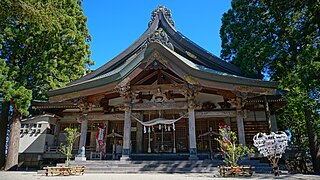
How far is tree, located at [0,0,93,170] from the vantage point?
11.2 meters

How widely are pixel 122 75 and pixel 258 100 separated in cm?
665

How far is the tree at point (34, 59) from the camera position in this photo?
443 inches

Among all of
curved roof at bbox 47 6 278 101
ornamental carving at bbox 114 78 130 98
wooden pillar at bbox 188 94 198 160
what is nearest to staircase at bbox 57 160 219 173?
wooden pillar at bbox 188 94 198 160

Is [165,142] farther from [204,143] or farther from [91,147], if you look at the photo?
[91,147]

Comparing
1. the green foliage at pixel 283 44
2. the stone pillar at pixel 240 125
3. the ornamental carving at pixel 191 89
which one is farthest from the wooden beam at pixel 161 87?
the green foliage at pixel 283 44

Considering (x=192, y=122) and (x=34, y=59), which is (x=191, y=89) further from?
(x=34, y=59)

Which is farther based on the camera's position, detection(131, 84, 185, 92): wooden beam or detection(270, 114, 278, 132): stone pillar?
detection(270, 114, 278, 132): stone pillar

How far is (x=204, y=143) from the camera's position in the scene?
12.3m

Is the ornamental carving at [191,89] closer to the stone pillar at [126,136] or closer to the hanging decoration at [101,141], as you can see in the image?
the stone pillar at [126,136]

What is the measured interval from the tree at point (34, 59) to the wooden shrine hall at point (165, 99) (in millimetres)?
1149

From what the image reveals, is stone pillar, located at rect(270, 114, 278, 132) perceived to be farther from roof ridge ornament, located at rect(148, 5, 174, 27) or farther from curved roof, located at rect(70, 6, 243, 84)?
roof ridge ornament, located at rect(148, 5, 174, 27)

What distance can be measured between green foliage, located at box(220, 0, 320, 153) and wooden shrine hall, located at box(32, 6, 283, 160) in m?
0.92

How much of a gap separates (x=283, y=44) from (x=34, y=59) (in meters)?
12.9

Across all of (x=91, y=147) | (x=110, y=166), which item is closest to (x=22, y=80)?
(x=91, y=147)
